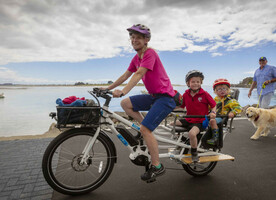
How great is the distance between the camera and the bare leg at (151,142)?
2.39 m

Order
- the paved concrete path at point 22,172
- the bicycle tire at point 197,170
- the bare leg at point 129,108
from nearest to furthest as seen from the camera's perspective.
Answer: the paved concrete path at point 22,172 < the bare leg at point 129,108 < the bicycle tire at point 197,170

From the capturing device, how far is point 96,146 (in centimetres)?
238

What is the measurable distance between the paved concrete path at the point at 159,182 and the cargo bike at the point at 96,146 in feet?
A: 0.71

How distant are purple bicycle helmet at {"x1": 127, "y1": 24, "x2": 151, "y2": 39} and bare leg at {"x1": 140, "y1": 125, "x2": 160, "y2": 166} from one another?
122 cm

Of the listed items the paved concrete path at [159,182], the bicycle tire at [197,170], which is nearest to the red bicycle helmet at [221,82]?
the bicycle tire at [197,170]

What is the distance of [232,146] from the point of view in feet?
15.3

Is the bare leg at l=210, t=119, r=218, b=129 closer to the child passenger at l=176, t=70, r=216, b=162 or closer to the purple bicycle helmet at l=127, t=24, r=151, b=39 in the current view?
the child passenger at l=176, t=70, r=216, b=162

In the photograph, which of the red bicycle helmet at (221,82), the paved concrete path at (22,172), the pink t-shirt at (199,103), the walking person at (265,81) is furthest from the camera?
the walking person at (265,81)

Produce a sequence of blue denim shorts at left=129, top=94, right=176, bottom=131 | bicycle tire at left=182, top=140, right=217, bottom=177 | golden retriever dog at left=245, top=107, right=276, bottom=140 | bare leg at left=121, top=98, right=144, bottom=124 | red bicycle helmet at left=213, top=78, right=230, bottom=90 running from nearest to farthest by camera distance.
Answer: blue denim shorts at left=129, top=94, right=176, bottom=131, bare leg at left=121, top=98, right=144, bottom=124, bicycle tire at left=182, top=140, right=217, bottom=177, red bicycle helmet at left=213, top=78, right=230, bottom=90, golden retriever dog at left=245, top=107, right=276, bottom=140

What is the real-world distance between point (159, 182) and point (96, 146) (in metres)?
1.26

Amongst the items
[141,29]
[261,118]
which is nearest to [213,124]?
[141,29]

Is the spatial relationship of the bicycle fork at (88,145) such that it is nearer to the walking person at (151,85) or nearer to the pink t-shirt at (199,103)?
the walking person at (151,85)

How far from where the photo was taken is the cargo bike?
87.9 inches

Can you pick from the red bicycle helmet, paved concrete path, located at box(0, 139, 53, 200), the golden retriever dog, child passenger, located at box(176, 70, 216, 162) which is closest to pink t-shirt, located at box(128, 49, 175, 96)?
child passenger, located at box(176, 70, 216, 162)
